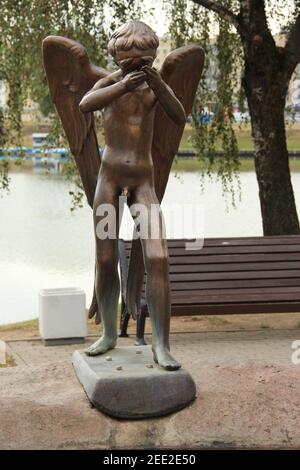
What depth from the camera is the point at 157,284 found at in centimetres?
500

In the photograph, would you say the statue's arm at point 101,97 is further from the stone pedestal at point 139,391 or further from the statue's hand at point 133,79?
the stone pedestal at point 139,391

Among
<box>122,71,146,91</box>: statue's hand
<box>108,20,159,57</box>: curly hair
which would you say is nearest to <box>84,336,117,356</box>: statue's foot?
<box>122,71,146,91</box>: statue's hand

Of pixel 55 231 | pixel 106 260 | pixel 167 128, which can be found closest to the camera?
pixel 106 260

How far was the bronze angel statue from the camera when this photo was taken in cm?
495

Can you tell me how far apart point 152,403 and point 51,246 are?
11011mm

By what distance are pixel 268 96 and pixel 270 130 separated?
35 cm

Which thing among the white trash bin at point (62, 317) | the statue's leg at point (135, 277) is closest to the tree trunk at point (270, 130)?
the white trash bin at point (62, 317)

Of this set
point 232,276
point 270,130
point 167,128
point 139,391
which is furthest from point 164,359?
point 270,130

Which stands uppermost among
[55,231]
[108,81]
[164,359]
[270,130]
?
[108,81]

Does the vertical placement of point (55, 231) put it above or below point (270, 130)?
below

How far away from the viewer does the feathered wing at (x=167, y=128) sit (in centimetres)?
532

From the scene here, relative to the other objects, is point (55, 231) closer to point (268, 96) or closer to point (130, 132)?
point (268, 96)

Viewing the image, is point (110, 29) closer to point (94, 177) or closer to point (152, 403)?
point (94, 177)

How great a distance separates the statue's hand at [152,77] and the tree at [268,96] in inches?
205
